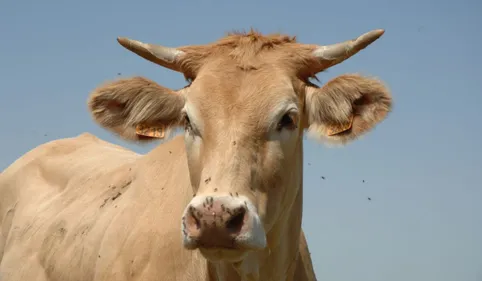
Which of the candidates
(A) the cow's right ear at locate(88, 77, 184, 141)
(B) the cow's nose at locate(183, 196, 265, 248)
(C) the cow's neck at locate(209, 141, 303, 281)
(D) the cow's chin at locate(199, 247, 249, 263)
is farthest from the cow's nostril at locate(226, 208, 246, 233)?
(A) the cow's right ear at locate(88, 77, 184, 141)

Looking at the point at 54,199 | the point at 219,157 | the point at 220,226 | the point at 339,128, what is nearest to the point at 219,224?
the point at 220,226

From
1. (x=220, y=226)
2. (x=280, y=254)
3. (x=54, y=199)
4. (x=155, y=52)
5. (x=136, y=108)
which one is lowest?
(x=280, y=254)

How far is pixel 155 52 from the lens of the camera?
5902 millimetres

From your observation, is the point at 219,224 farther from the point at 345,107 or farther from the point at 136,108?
the point at 136,108

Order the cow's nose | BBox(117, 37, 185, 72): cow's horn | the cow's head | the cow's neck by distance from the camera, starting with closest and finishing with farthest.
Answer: the cow's nose → the cow's head → the cow's neck → BBox(117, 37, 185, 72): cow's horn

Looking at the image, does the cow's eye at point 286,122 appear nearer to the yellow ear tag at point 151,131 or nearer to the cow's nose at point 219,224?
the cow's nose at point 219,224

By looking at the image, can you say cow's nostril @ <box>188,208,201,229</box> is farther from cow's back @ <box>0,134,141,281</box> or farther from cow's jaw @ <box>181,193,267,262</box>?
cow's back @ <box>0,134,141,281</box>

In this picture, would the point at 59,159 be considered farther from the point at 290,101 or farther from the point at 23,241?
the point at 290,101

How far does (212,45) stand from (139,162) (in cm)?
175

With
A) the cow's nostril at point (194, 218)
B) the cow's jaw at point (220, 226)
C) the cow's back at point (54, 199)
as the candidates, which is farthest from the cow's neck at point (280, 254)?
the cow's back at point (54, 199)

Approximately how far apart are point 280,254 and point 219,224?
1.33m

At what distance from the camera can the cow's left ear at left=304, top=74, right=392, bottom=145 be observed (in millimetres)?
5633

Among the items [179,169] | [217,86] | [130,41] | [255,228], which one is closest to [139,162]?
[179,169]

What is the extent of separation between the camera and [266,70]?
5.42 meters
